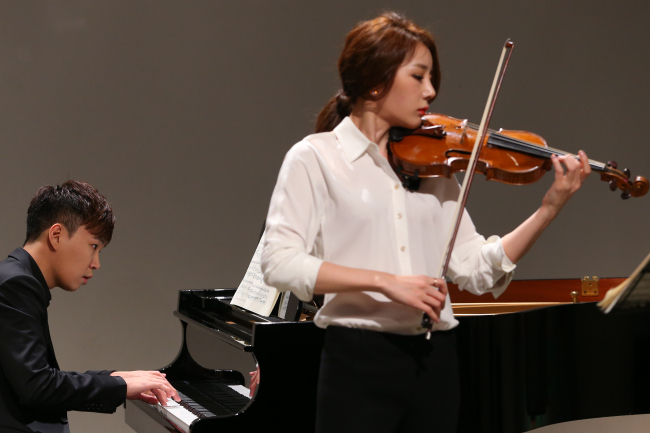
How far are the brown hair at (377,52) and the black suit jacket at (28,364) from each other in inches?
37.7

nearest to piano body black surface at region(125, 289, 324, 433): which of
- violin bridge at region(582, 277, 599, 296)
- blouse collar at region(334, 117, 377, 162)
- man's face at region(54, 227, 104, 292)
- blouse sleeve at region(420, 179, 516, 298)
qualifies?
man's face at region(54, 227, 104, 292)

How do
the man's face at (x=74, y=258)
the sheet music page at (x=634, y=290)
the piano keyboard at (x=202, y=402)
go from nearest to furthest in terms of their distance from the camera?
the sheet music page at (x=634, y=290) → the man's face at (x=74, y=258) → the piano keyboard at (x=202, y=402)

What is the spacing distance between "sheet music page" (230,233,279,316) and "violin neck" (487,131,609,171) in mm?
1061

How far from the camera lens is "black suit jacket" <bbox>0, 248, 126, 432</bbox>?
170 centimetres

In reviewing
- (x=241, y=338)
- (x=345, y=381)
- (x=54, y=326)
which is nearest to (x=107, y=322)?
(x=54, y=326)

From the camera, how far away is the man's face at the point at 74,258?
75.9 inches

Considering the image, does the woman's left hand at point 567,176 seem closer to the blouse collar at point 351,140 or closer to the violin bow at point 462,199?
the violin bow at point 462,199

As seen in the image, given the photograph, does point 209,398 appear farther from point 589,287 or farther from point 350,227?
point 589,287

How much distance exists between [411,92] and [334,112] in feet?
0.71

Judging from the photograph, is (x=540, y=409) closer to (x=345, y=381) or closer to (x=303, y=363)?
(x=303, y=363)

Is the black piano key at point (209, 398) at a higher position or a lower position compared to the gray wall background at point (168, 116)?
lower

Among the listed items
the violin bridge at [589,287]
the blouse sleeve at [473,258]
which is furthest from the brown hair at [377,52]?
the violin bridge at [589,287]

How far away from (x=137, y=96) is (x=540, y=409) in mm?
Result: 2640

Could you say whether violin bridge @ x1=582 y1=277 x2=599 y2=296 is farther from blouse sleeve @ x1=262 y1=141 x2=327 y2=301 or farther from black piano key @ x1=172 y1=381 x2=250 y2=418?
blouse sleeve @ x1=262 y1=141 x2=327 y2=301
